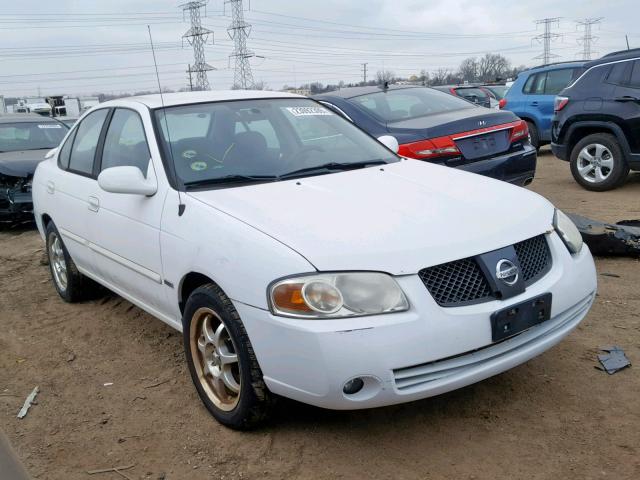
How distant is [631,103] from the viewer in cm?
784

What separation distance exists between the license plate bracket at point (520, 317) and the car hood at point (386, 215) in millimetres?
278

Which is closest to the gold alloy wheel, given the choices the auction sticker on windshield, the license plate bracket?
the license plate bracket

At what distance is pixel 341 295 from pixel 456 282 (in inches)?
19.6

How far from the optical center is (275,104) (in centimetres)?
424

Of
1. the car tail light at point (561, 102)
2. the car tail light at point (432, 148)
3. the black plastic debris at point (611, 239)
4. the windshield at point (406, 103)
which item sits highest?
the windshield at point (406, 103)

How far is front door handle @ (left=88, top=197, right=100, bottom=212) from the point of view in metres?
4.09

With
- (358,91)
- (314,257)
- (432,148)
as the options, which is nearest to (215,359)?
(314,257)

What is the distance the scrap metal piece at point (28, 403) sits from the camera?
11.4ft

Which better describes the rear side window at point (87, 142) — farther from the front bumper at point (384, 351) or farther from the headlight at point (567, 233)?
the headlight at point (567, 233)

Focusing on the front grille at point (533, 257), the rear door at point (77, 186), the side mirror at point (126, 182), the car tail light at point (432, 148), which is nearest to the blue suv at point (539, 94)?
the car tail light at point (432, 148)

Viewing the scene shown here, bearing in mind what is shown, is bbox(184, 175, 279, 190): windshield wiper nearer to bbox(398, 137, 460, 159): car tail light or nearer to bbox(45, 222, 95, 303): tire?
bbox(45, 222, 95, 303): tire

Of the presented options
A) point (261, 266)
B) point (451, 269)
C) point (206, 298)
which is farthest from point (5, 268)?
point (451, 269)

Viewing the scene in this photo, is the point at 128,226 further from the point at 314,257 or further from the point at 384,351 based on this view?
the point at 384,351

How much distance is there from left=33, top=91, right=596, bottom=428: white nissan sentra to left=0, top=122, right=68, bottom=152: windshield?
243 inches
